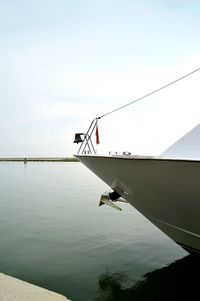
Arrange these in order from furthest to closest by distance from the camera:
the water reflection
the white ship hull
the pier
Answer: the water reflection → the white ship hull → the pier

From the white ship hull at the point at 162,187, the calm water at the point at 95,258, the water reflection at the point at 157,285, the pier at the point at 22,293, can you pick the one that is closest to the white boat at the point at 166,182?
the white ship hull at the point at 162,187

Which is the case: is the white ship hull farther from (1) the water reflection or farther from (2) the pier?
(2) the pier

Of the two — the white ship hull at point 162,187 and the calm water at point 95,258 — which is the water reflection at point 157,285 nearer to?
the calm water at point 95,258

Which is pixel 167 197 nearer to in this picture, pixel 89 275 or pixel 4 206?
pixel 89 275

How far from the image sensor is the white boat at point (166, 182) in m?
6.02

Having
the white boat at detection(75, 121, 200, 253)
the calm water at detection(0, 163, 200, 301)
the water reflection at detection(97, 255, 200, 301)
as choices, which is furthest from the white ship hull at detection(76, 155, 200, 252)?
the calm water at detection(0, 163, 200, 301)

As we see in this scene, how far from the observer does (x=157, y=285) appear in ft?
22.7

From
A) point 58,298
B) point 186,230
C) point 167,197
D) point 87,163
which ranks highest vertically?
point 87,163

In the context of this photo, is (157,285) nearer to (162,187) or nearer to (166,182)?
(162,187)

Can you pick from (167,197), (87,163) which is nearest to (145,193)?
(167,197)

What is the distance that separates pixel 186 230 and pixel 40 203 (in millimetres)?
12455

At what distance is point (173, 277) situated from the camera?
739 centimetres

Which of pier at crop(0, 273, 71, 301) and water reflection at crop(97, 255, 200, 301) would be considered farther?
water reflection at crop(97, 255, 200, 301)

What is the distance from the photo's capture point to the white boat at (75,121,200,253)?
6.02m
